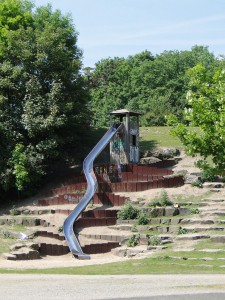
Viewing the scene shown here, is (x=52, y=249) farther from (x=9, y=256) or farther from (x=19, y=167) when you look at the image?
(x=19, y=167)

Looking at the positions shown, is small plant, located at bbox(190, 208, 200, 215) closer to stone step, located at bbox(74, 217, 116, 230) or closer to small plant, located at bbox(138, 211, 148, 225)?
small plant, located at bbox(138, 211, 148, 225)

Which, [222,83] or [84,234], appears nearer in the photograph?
[222,83]

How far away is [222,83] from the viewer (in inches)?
759

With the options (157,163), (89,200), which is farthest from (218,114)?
(157,163)

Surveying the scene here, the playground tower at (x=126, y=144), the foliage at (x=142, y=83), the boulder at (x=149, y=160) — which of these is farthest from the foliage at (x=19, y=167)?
the foliage at (x=142, y=83)

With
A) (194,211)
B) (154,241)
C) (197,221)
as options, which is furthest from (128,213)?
(154,241)

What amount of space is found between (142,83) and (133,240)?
4953 centimetres

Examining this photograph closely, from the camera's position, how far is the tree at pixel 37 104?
108 feet

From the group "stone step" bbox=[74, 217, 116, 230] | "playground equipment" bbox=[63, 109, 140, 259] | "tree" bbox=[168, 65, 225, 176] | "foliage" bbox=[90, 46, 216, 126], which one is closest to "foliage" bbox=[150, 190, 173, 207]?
"stone step" bbox=[74, 217, 116, 230]

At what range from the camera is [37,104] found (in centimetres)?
3394

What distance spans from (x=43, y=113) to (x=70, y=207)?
641 centimetres

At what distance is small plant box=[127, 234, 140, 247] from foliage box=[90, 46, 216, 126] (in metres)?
35.2

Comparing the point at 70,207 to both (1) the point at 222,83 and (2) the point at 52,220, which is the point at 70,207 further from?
(1) the point at 222,83

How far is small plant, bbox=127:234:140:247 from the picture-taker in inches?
940
